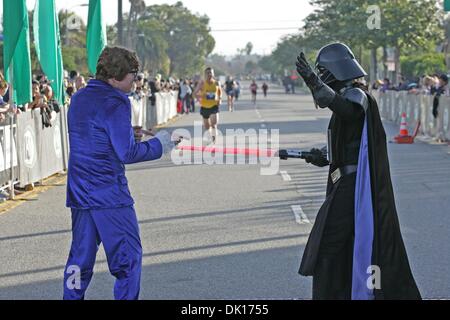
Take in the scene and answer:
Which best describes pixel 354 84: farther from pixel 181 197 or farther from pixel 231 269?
pixel 181 197

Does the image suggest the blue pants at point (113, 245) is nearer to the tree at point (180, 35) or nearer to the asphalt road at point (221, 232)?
the asphalt road at point (221, 232)

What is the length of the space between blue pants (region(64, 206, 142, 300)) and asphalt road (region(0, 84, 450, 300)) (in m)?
1.28

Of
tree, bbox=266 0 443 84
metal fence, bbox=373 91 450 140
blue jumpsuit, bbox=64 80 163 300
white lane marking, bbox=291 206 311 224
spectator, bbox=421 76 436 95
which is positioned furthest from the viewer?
tree, bbox=266 0 443 84

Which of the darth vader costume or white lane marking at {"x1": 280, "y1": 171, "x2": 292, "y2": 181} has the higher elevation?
the darth vader costume

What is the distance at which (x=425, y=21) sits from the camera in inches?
2238

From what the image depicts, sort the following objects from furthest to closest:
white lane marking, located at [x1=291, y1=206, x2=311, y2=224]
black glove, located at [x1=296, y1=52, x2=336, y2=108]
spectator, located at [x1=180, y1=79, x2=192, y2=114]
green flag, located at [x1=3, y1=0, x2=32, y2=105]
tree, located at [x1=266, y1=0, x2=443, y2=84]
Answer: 1. tree, located at [x1=266, y1=0, x2=443, y2=84]
2. spectator, located at [x1=180, y1=79, x2=192, y2=114]
3. green flag, located at [x1=3, y1=0, x2=32, y2=105]
4. white lane marking, located at [x1=291, y1=206, x2=311, y2=224]
5. black glove, located at [x1=296, y1=52, x2=336, y2=108]

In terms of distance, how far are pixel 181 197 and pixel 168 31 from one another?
14329 centimetres

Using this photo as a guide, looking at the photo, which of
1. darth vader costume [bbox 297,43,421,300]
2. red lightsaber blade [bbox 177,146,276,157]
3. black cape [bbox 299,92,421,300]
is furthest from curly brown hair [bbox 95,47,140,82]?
red lightsaber blade [bbox 177,146,276,157]

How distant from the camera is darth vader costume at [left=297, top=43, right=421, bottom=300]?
5.98 metres

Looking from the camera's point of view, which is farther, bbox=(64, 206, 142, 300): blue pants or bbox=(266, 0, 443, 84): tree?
bbox=(266, 0, 443, 84): tree

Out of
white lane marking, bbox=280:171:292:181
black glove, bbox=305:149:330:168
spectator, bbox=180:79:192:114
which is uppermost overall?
black glove, bbox=305:149:330:168

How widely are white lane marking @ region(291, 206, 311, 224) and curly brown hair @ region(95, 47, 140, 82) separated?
5494 mm

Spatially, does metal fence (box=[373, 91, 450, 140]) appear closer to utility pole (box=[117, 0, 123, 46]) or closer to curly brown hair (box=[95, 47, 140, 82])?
utility pole (box=[117, 0, 123, 46])
